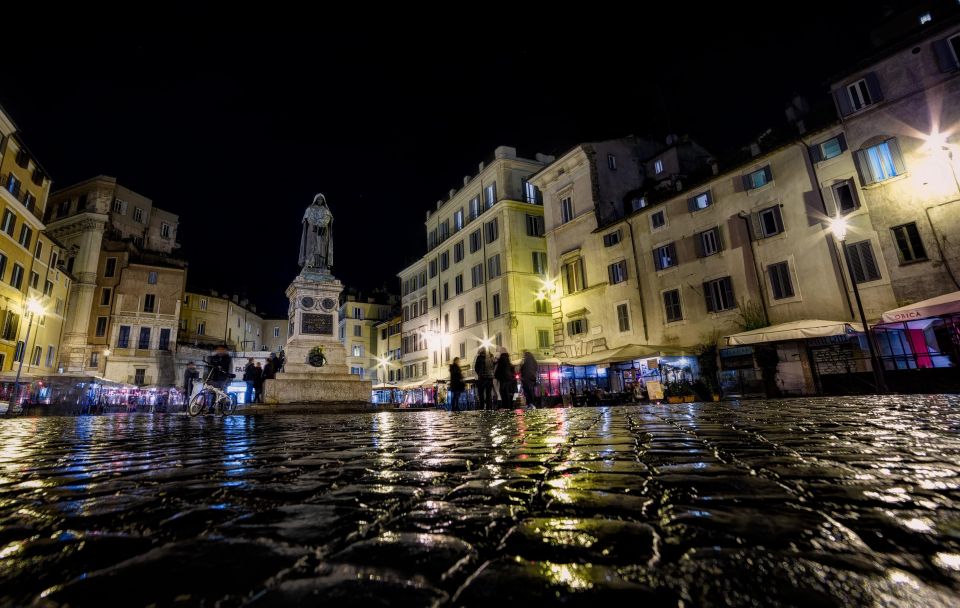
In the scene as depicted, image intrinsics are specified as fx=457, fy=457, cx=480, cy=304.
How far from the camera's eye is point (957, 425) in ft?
12.1

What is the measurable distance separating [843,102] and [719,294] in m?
9.23

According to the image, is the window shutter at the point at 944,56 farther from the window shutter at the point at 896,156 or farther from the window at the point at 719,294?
the window at the point at 719,294

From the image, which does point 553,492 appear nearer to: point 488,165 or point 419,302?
point 488,165

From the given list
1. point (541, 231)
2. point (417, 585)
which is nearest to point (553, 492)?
point (417, 585)

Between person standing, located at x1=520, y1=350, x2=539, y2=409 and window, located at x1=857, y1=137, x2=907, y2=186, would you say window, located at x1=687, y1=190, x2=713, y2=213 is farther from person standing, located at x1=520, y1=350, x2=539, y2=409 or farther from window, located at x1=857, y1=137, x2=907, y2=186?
person standing, located at x1=520, y1=350, x2=539, y2=409

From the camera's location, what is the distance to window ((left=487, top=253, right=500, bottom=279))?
3556 cm

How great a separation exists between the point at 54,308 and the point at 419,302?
93.7 ft

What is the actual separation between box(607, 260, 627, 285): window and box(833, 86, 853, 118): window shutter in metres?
11.3

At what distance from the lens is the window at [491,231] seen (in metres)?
36.4

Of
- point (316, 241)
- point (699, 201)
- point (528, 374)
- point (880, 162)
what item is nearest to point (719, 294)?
point (699, 201)

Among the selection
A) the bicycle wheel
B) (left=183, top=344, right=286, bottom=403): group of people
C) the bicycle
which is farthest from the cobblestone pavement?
the bicycle wheel

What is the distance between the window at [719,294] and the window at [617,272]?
4691 mm

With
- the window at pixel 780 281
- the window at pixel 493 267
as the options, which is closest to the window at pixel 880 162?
the window at pixel 780 281

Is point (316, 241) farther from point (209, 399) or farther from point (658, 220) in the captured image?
point (658, 220)
